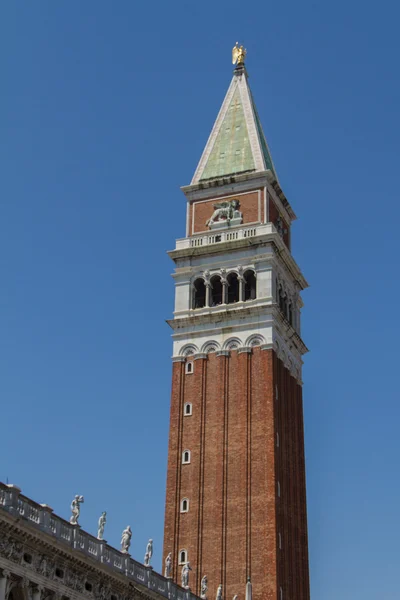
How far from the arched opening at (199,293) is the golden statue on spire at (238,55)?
82.0ft

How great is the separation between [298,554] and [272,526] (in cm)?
598

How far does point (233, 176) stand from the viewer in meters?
86.0

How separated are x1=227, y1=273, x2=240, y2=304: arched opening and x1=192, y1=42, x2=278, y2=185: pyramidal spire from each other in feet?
31.8

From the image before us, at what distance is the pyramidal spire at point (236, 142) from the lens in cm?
8731

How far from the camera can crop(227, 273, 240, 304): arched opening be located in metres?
81.7

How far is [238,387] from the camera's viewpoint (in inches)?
3076

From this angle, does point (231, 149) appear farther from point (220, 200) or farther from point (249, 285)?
point (249, 285)

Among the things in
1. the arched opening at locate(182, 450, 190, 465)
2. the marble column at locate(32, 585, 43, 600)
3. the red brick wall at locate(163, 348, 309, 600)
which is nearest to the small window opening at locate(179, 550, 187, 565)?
the red brick wall at locate(163, 348, 309, 600)

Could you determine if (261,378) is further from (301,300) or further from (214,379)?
(301,300)

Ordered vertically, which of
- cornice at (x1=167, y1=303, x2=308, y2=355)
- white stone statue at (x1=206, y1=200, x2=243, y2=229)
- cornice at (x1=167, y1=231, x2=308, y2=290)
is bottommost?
cornice at (x1=167, y1=303, x2=308, y2=355)

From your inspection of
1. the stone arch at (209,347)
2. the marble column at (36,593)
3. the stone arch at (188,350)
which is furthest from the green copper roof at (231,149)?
the marble column at (36,593)

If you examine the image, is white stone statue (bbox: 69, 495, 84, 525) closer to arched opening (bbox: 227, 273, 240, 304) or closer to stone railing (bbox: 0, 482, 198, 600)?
stone railing (bbox: 0, 482, 198, 600)

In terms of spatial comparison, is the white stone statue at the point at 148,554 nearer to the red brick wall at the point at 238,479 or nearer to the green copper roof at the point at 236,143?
the red brick wall at the point at 238,479

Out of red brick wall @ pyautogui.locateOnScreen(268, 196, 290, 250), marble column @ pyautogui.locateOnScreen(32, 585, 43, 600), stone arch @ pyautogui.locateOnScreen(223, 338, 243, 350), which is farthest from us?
red brick wall @ pyautogui.locateOnScreen(268, 196, 290, 250)
